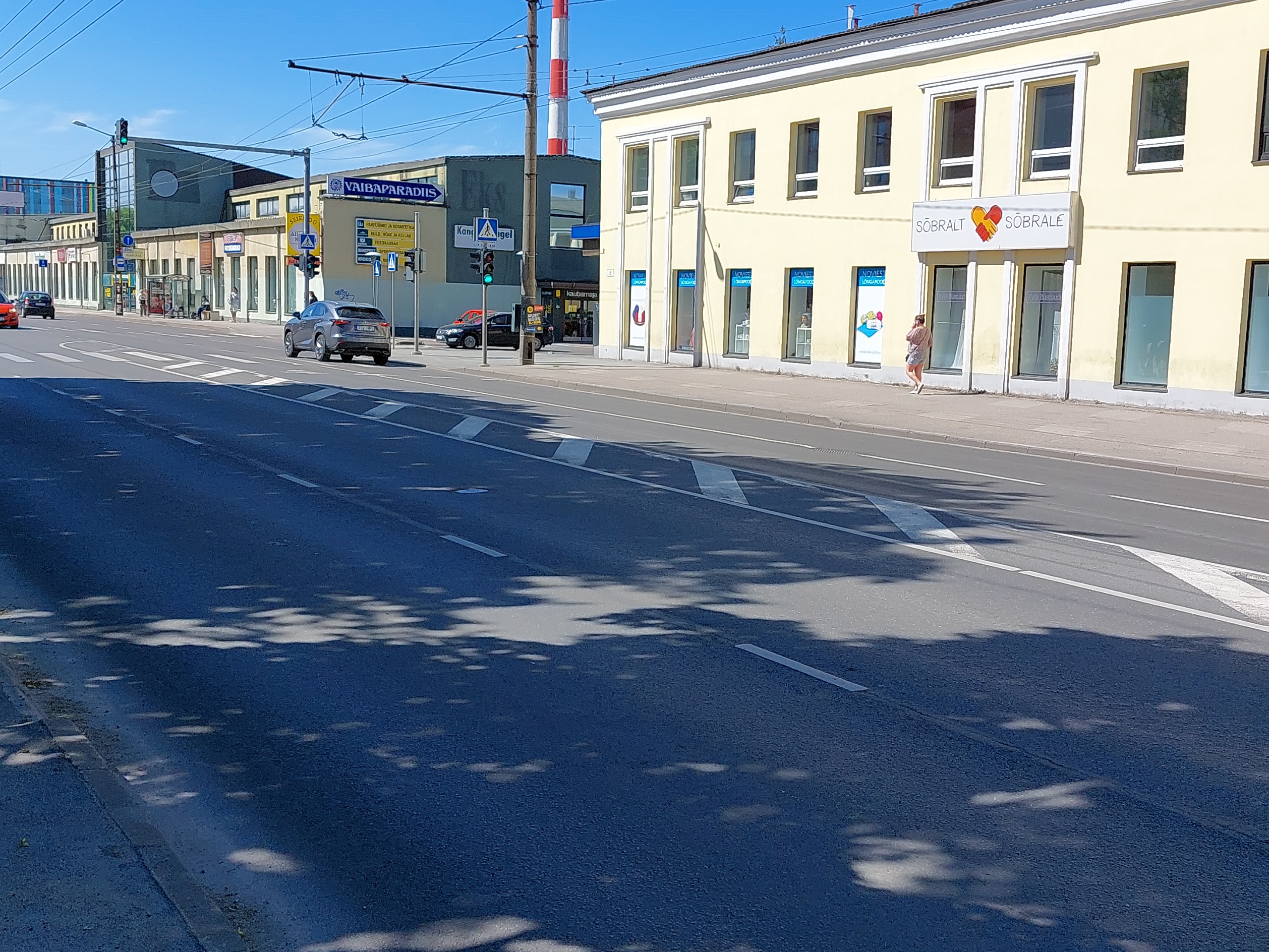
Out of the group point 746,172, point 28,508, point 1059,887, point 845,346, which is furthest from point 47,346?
point 1059,887

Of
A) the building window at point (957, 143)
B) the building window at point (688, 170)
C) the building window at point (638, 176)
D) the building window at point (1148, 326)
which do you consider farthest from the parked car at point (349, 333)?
the building window at point (1148, 326)

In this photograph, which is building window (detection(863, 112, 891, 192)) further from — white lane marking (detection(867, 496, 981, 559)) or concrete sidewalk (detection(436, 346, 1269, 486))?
white lane marking (detection(867, 496, 981, 559))

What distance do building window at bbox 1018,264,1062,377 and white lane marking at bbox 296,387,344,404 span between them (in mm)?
13867

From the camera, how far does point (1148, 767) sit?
17.0 ft

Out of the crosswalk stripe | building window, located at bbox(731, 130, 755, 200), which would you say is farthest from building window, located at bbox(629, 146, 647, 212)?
the crosswalk stripe

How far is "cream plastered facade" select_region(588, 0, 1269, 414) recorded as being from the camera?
2188 cm

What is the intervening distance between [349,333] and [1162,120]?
2074 cm

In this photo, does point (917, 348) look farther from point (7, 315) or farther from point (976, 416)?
point (7, 315)

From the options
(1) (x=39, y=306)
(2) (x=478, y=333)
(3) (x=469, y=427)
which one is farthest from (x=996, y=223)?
(1) (x=39, y=306)

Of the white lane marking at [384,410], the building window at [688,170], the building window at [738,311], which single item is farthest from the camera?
the building window at [688,170]

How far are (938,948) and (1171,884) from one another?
0.96m

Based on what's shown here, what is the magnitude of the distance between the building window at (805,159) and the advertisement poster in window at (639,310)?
6.38 metres

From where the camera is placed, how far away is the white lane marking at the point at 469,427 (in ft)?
55.8

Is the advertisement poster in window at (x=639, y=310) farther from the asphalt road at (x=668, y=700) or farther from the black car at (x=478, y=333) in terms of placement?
the asphalt road at (x=668, y=700)
